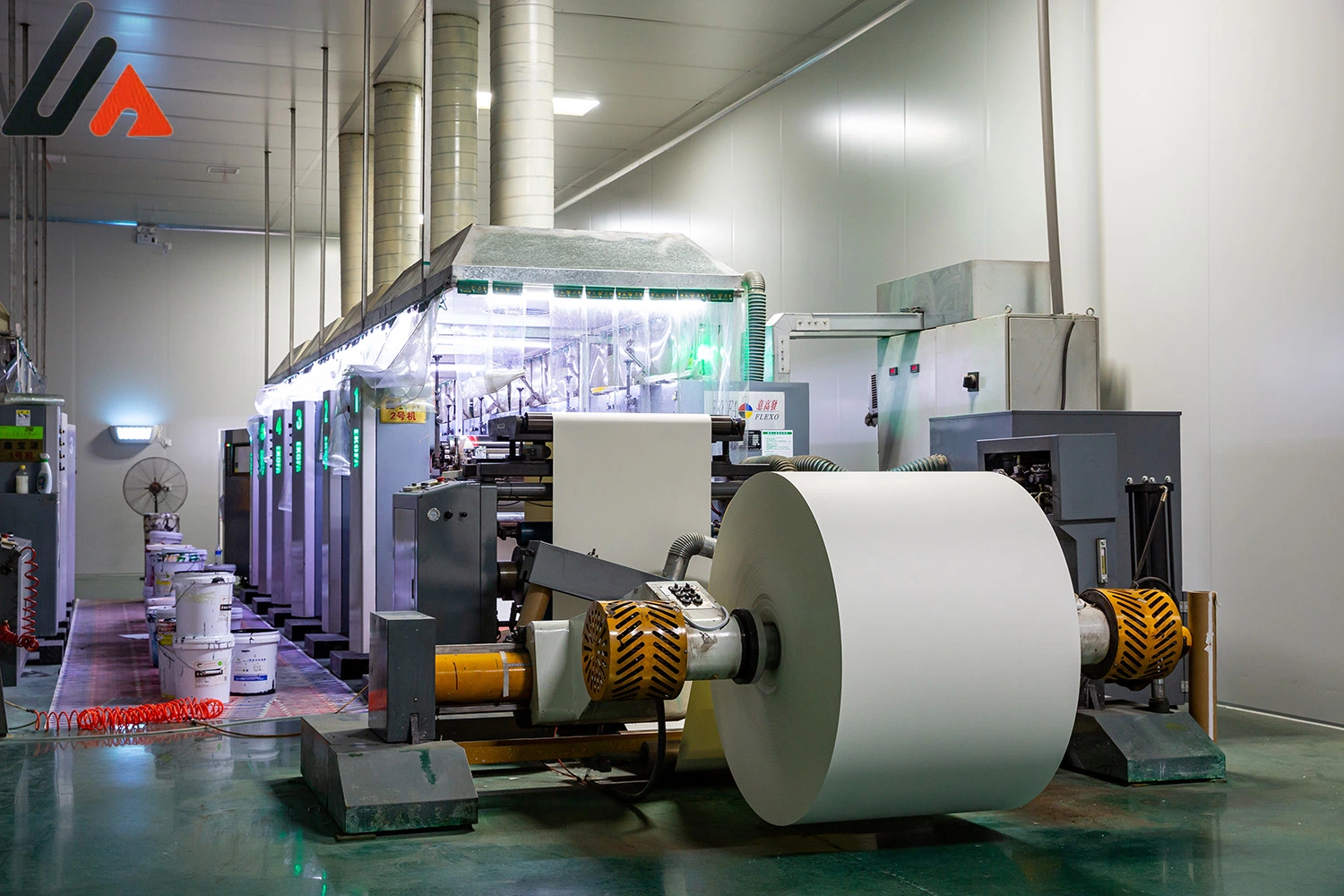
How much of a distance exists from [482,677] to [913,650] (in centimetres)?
165

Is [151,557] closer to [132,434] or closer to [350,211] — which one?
[350,211]

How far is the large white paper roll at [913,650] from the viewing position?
3645 millimetres

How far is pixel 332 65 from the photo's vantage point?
11.7 meters

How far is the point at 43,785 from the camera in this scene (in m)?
4.94

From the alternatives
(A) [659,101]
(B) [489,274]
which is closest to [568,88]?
(A) [659,101]

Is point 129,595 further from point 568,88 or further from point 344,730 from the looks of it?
point 344,730

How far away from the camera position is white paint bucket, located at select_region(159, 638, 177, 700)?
698 cm

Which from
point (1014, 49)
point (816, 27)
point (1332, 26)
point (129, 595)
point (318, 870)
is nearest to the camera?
point (318, 870)

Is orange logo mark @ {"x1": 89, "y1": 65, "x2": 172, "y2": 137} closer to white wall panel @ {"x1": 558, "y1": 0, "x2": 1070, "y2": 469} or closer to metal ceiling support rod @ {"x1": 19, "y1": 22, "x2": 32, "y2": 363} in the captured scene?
metal ceiling support rod @ {"x1": 19, "y1": 22, "x2": 32, "y2": 363}

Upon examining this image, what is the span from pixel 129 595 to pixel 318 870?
11907 mm

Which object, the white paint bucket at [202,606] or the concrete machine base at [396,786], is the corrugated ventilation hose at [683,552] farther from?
the white paint bucket at [202,606]

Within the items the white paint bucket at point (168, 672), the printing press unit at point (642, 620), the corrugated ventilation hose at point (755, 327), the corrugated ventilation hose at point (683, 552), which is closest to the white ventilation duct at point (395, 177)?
the corrugated ventilation hose at point (755, 327)

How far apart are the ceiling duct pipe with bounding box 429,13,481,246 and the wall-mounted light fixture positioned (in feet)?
30.1

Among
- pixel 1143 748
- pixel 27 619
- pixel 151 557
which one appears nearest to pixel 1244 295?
pixel 1143 748
